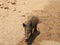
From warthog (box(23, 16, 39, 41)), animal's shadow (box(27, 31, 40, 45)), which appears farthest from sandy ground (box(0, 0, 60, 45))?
warthog (box(23, 16, 39, 41))

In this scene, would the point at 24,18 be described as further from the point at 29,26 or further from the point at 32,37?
the point at 29,26

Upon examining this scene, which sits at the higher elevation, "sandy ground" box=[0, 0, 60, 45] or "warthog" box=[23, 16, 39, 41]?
"warthog" box=[23, 16, 39, 41]

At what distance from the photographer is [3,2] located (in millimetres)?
8188

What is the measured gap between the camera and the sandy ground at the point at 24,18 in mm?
6086

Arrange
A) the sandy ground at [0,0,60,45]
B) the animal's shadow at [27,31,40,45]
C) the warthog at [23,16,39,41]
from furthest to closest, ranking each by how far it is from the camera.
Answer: the sandy ground at [0,0,60,45]
the animal's shadow at [27,31,40,45]
the warthog at [23,16,39,41]

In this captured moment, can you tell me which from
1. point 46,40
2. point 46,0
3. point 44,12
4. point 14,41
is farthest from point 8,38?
point 46,0

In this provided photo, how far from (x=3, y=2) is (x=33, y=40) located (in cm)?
285

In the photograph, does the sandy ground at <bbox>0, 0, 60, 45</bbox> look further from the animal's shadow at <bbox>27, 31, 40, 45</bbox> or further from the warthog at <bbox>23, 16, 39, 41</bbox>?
the warthog at <bbox>23, 16, 39, 41</bbox>

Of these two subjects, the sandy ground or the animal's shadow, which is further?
the sandy ground

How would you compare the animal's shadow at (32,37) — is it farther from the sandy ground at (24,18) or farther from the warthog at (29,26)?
the warthog at (29,26)

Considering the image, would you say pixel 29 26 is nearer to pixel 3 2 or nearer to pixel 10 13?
pixel 10 13

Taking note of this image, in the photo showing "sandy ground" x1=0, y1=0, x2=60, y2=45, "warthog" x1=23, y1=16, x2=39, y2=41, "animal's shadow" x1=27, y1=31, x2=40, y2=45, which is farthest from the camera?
"sandy ground" x1=0, y1=0, x2=60, y2=45

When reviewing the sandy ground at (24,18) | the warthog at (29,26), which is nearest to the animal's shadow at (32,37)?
the sandy ground at (24,18)

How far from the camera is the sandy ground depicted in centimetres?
609
